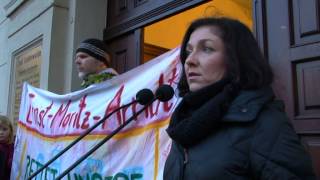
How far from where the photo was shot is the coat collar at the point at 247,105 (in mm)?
1144

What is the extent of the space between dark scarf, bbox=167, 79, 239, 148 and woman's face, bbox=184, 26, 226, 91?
0.06 meters

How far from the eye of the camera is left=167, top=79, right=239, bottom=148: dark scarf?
1.20 metres

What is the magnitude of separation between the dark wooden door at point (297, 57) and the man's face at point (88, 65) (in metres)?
1.26

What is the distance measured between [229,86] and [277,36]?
3.28ft

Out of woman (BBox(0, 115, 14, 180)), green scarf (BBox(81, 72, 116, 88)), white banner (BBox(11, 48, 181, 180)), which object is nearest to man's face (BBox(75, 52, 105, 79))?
green scarf (BBox(81, 72, 116, 88))

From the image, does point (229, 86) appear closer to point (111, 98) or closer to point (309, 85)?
point (309, 85)

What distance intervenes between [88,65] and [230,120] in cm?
195

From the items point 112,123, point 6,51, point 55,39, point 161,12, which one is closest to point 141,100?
point 112,123

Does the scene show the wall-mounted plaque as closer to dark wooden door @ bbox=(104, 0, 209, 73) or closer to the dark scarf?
dark wooden door @ bbox=(104, 0, 209, 73)

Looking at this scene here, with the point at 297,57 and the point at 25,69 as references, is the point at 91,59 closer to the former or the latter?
the point at 297,57

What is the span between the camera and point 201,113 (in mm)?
1208

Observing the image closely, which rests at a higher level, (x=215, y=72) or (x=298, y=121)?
(x=215, y=72)

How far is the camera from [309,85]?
1.94m

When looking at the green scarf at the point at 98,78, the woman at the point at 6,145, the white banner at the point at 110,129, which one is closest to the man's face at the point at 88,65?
the green scarf at the point at 98,78
